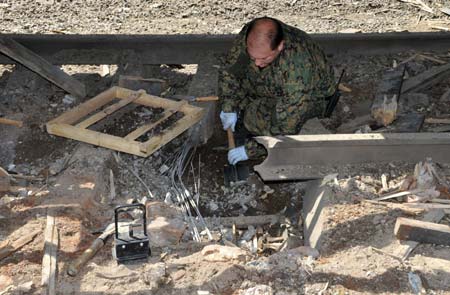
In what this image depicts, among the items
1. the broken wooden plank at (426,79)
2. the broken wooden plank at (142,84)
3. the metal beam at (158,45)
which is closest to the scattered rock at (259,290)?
the broken wooden plank at (142,84)

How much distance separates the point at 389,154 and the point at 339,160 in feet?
1.65

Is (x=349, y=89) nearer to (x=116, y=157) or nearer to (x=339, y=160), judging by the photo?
(x=339, y=160)

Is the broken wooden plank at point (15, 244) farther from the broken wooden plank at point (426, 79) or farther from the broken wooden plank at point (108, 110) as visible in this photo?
the broken wooden plank at point (426, 79)

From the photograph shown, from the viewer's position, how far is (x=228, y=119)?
22.4 ft

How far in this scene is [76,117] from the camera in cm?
675

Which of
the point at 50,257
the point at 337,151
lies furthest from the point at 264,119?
the point at 50,257

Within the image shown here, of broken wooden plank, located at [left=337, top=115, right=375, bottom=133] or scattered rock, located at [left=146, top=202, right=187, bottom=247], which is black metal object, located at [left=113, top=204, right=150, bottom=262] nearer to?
scattered rock, located at [left=146, top=202, right=187, bottom=247]

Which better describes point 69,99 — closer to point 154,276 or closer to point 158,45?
point 158,45

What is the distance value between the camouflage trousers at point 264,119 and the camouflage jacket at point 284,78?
3cm

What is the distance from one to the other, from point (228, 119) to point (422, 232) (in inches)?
107

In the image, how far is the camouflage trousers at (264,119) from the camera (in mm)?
6414

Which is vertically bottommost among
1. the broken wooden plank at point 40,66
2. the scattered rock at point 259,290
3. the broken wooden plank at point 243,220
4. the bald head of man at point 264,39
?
the scattered rock at point 259,290

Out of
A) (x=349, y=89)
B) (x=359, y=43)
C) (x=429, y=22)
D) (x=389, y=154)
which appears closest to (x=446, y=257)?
(x=389, y=154)

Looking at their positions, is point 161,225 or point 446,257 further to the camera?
point 161,225
